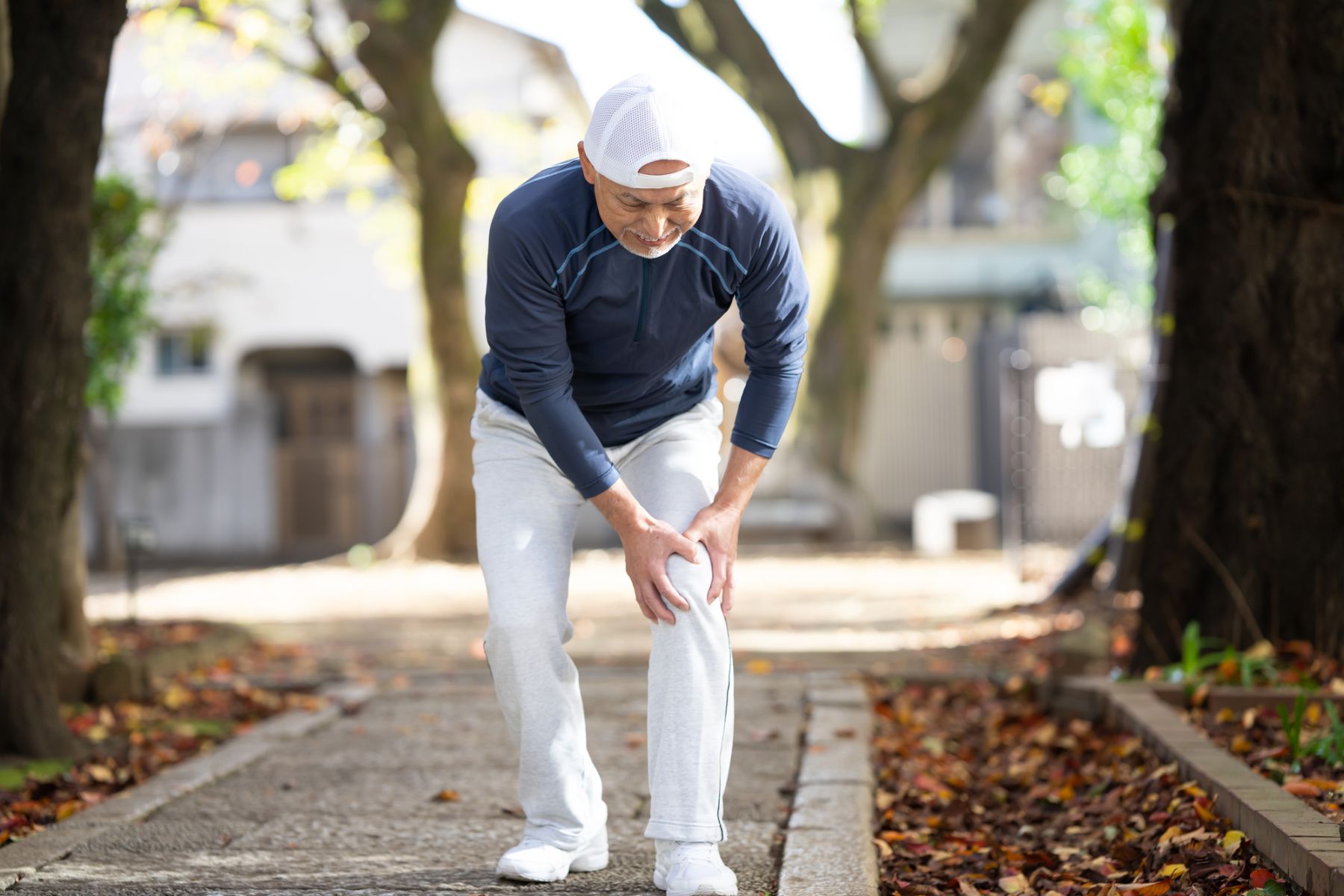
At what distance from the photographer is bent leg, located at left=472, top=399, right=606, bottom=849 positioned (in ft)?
10.7

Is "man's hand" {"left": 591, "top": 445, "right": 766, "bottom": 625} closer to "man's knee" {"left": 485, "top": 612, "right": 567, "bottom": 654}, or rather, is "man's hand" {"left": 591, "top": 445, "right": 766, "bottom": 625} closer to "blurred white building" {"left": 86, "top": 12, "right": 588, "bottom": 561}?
"man's knee" {"left": 485, "top": 612, "right": 567, "bottom": 654}

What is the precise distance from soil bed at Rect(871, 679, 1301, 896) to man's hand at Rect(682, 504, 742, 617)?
823mm

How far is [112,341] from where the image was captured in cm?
1327

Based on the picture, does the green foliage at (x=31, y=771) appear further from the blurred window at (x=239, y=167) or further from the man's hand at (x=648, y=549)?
the blurred window at (x=239, y=167)

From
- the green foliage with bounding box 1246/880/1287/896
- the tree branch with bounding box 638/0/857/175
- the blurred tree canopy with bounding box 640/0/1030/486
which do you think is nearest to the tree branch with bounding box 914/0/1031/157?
the blurred tree canopy with bounding box 640/0/1030/486

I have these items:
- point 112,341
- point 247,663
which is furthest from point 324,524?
point 247,663

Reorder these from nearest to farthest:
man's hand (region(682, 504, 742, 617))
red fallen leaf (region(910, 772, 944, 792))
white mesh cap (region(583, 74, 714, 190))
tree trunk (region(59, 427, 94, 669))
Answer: white mesh cap (region(583, 74, 714, 190)), man's hand (region(682, 504, 742, 617)), red fallen leaf (region(910, 772, 944, 792)), tree trunk (region(59, 427, 94, 669))

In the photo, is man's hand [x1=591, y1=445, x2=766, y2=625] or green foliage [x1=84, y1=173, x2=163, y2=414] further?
green foliage [x1=84, y1=173, x2=163, y2=414]

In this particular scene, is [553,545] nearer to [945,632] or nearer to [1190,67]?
[1190,67]

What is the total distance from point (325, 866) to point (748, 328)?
1.58 meters

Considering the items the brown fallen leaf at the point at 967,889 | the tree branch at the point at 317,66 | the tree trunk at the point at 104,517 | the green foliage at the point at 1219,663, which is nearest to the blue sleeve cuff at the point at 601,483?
the brown fallen leaf at the point at 967,889

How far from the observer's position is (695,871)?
3080 mm

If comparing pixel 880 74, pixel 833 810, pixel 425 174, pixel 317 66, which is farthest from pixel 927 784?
pixel 880 74

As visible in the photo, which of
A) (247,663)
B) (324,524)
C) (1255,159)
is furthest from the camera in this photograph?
(324,524)
